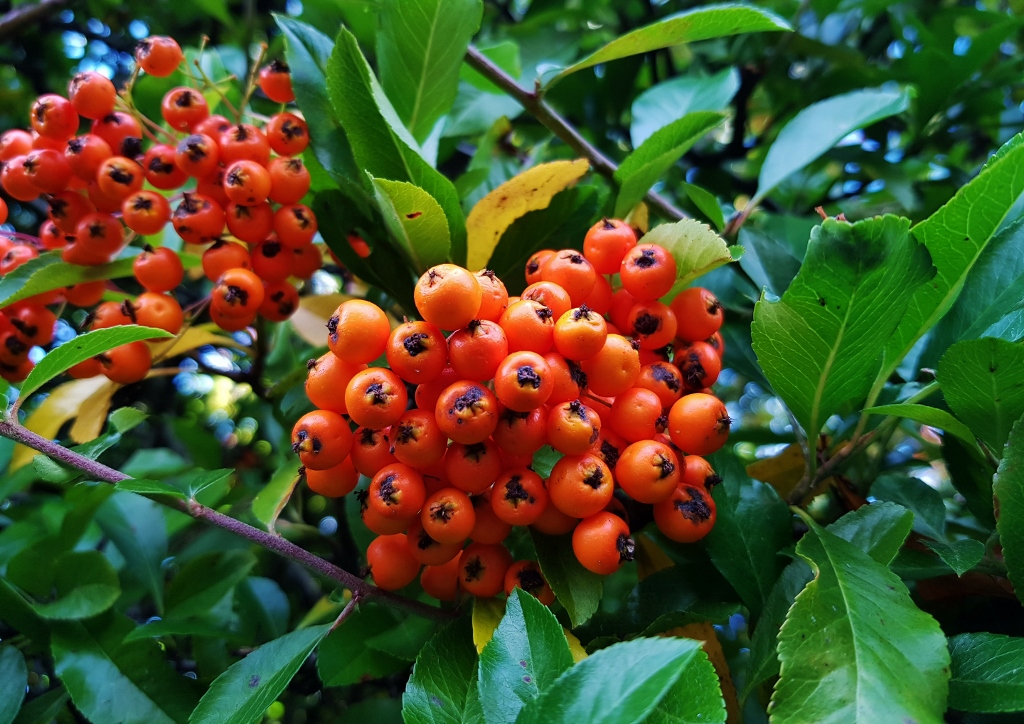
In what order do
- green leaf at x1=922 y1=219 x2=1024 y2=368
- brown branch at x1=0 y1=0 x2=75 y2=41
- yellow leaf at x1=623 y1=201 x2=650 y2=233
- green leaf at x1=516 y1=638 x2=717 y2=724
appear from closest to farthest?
1. green leaf at x1=516 y1=638 x2=717 y2=724
2. green leaf at x1=922 y1=219 x2=1024 y2=368
3. yellow leaf at x1=623 y1=201 x2=650 y2=233
4. brown branch at x1=0 y1=0 x2=75 y2=41

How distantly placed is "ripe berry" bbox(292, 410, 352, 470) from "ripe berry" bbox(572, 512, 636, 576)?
14.6 inches

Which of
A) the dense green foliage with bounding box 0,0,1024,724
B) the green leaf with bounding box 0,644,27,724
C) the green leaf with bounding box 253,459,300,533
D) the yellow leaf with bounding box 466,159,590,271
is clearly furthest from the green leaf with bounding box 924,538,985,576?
the green leaf with bounding box 0,644,27,724

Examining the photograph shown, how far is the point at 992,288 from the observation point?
3.89 feet

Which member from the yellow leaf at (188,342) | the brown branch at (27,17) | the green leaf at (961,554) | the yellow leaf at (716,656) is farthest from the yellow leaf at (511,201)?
the brown branch at (27,17)

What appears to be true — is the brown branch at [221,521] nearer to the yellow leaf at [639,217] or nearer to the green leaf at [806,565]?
the green leaf at [806,565]

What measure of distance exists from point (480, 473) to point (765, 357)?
480mm

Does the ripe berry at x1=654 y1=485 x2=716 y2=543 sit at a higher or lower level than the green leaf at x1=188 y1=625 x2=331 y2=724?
higher

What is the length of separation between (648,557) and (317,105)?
1.14m

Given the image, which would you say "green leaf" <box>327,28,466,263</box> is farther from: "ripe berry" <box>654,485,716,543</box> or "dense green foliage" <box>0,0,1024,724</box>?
"ripe berry" <box>654,485,716,543</box>

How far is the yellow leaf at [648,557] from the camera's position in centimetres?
135

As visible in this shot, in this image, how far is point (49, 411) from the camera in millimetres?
1551

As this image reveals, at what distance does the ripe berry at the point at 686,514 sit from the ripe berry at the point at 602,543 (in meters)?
0.09

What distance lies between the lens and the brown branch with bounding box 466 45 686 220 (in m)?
1.51

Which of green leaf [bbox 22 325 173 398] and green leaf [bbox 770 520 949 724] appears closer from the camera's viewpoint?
green leaf [bbox 770 520 949 724]
